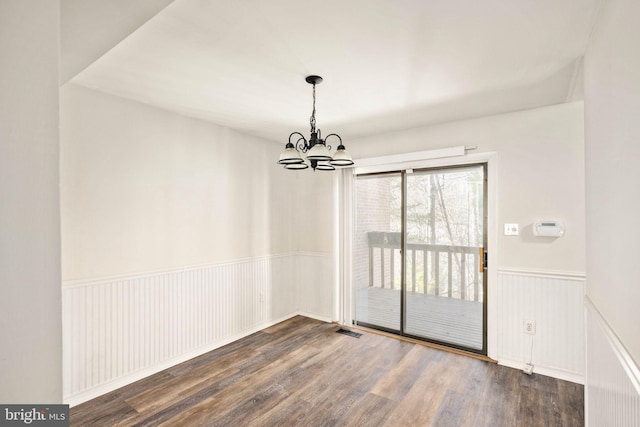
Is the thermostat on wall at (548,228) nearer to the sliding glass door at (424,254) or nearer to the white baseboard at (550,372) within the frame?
the sliding glass door at (424,254)

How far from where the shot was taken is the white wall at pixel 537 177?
2.87 m

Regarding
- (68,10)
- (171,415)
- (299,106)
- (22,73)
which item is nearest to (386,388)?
(171,415)

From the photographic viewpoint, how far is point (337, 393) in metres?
2.68

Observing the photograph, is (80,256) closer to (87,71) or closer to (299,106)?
(87,71)

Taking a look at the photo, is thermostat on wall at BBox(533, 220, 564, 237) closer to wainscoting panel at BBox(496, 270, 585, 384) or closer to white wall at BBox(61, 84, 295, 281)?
wainscoting panel at BBox(496, 270, 585, 384)

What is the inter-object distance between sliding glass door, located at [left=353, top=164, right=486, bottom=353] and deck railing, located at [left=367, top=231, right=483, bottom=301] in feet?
0.03

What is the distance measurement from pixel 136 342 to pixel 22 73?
2.79m

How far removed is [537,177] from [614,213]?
1962 millimetres

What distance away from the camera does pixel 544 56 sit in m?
2.08

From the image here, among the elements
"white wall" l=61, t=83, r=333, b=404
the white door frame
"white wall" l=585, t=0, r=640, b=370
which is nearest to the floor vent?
the white door frame

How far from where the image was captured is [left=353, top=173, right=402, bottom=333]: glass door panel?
13.2 ft

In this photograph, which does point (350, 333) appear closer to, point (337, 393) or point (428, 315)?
point (428, 315)

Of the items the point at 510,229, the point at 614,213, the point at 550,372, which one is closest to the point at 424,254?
the point at 510,229

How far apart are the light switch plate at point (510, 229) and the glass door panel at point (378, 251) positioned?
1.17 meters
